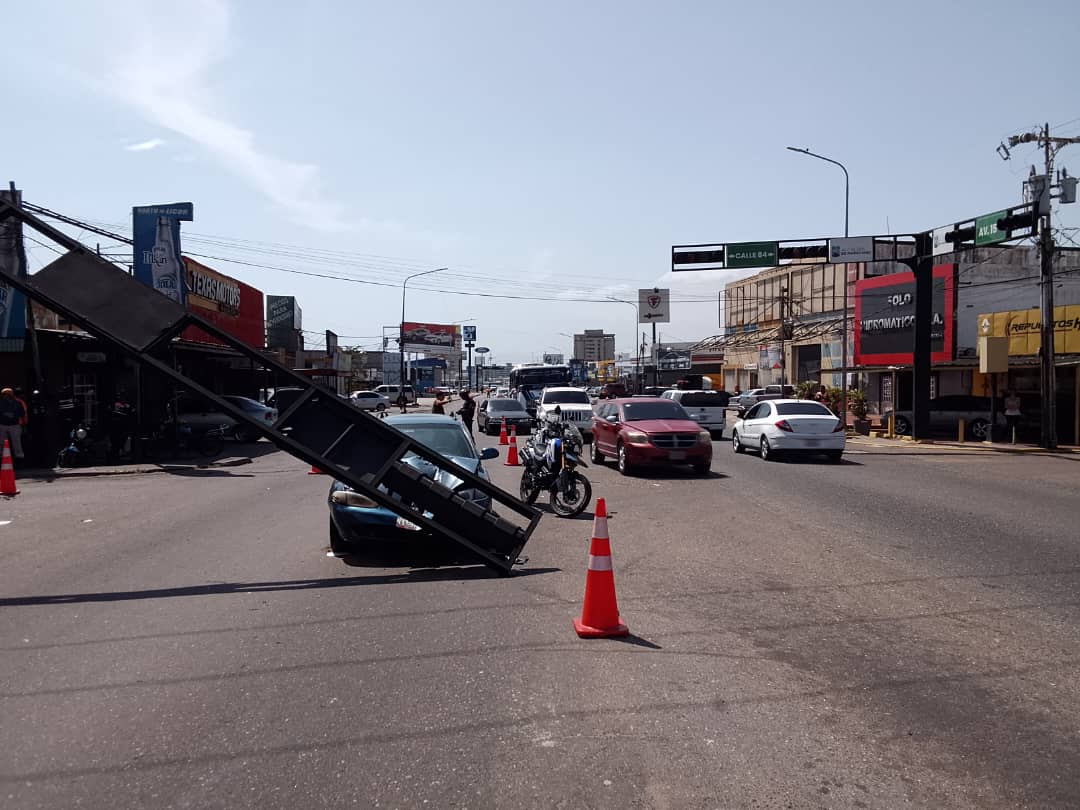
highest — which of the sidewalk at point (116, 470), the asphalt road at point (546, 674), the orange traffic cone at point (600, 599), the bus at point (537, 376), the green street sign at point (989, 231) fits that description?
the green street sign at point (989, 231)

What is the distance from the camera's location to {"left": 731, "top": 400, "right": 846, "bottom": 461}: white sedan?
2130 centimetres

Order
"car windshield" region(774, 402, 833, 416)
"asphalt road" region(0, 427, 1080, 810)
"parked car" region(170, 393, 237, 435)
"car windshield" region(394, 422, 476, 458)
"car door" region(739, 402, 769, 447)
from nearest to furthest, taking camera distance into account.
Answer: "asphalt road" region(0, 427, 1080, 810) → "car windshield" region(394, 422, 476, 458) → "car windshield" region(774, 402, 833, 416) → "car door" region(739, 402, 769, 447) → "parked car" region(170, 393, 237, 435)

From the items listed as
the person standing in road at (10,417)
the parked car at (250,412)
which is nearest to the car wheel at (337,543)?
the person standing in road at (10,417)

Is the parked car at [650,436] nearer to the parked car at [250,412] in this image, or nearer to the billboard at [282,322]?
the parked car at [250,412]

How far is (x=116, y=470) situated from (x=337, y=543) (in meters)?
12.5

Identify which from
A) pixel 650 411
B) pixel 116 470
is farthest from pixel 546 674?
pixel 116 470

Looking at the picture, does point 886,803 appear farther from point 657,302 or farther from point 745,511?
point 657,302

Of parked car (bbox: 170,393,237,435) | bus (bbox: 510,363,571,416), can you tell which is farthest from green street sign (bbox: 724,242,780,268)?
parked car (bbox: 170,393,237,435)

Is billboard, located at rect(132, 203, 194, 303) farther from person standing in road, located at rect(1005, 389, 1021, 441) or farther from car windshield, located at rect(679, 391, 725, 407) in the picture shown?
person standing in road, located at rect(1005, 389, 1021, 441)

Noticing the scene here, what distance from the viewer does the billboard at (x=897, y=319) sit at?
118 feet

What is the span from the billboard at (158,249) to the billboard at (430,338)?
299 ft

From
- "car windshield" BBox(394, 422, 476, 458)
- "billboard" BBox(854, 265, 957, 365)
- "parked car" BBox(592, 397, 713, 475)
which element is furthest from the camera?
"billboard" BBox(854, 265, 957, 365)

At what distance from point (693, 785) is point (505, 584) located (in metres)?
4.30

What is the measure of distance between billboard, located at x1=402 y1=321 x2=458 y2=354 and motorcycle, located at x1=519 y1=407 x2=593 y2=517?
4356 inches
